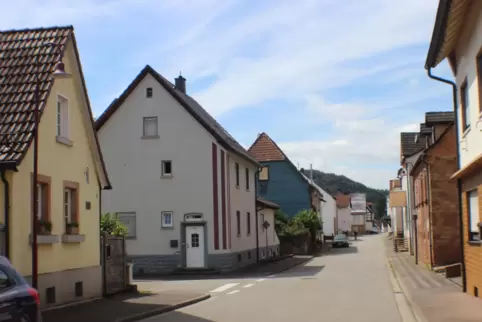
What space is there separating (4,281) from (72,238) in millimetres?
9343

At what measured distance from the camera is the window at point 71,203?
705 inches

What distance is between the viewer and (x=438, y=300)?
55.3 ft

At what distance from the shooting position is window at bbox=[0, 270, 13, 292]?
811cm

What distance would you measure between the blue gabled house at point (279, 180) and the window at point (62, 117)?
130 feet

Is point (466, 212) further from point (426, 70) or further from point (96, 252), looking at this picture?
point (96, 252)

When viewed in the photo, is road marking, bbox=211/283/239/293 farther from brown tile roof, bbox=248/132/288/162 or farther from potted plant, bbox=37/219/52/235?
brown tile roof, bbox=248/132/288/162

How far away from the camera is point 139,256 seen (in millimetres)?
33688

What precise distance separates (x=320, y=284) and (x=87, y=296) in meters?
9.28

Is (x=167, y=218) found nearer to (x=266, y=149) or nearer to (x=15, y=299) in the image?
(x=266, y=149)

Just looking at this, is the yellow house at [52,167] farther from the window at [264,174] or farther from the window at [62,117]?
the window at [264,174]

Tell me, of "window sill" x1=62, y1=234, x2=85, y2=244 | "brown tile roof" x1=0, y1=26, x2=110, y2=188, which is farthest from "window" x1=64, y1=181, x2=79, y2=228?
"brown tile roof" x1=0, y1=26, x2=110, y2=188

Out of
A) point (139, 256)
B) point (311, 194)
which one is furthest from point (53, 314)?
point (311, 194)

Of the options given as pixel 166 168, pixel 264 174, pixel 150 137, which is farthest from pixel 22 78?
pixel 264 174

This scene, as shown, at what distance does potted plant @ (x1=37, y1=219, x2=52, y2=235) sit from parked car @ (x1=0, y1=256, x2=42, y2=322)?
289 inches
